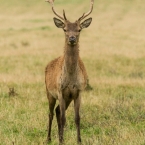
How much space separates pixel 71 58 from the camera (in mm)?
7344

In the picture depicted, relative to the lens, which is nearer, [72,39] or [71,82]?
[72,39]

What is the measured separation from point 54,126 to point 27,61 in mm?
11083

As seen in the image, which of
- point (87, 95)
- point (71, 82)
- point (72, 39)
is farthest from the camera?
point (87, 95)

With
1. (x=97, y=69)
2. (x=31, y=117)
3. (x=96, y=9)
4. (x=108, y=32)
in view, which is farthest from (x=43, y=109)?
(x=96, y=9)

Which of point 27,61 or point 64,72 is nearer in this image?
point 64,72

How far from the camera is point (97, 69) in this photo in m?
18.2

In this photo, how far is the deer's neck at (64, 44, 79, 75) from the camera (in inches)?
288

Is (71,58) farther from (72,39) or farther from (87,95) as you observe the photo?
(87,95)

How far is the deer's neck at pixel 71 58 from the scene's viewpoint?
288 inches

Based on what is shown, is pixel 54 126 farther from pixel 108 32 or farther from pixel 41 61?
pixel 108 32

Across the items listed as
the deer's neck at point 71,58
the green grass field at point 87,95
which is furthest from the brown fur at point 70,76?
the green grass field at point 87,95

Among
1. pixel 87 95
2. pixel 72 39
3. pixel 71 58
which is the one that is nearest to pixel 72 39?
pixel 72 39

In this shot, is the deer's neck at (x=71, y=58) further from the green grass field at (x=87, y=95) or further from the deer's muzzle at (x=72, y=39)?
the green grass field at (x=87, y=95)

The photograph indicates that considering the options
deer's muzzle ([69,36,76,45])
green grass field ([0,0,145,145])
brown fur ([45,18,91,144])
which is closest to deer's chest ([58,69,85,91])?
brown fur ([45,18,91,144])
